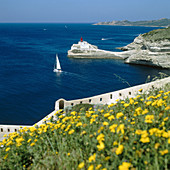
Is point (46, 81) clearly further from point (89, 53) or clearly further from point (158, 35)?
point (158, 35)

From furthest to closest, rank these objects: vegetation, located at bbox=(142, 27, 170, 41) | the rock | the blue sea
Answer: the rock, vegetation, located at bbox=(142, 27, 170, 41), the blue sea

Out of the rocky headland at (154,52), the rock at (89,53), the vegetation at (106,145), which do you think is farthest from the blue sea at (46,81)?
the vegetation at (106,145)

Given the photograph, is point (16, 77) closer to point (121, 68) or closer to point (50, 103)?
point (50, 103)

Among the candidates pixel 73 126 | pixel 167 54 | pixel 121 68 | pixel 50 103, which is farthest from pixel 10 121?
pixel 167 54

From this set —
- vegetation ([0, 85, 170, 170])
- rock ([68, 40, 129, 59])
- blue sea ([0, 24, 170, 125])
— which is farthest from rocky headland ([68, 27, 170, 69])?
vegetation ([0, 85, 170, 170])

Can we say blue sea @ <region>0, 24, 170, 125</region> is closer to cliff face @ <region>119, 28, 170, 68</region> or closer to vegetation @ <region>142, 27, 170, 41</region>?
cliff face @ <region>119, 28, 170, 68</region>

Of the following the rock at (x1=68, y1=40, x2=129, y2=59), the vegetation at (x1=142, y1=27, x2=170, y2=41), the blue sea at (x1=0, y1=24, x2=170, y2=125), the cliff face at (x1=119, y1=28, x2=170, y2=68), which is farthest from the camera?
the rock at (x1=68, y1=40, x2=129, y2=59)

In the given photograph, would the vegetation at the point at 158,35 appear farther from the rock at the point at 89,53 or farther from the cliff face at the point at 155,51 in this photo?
the rock at the point at 89,53

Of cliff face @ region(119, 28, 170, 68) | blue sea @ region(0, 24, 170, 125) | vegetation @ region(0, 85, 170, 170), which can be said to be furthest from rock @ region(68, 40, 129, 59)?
vegetation @ region(0, 85, 170, 170)

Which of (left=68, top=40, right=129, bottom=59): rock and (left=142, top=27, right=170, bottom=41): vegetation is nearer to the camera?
(left=142, top=27, right=170, bottom=41): vegetation

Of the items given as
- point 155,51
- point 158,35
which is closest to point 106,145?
point 155,51

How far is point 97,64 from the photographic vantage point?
6091cm

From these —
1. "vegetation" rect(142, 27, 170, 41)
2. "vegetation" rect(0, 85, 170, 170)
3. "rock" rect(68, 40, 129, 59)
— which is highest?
"vegetation" rect(142, 27, 170, 41)

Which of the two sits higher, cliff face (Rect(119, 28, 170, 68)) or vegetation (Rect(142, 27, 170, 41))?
vegetation (Rect(142, 27, 170, 41))
